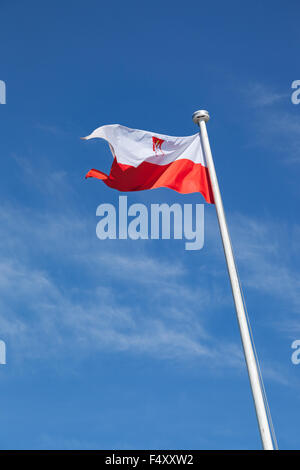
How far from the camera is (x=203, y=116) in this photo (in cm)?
1714

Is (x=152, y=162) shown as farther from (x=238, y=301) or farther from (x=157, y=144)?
(x=238, y=301)

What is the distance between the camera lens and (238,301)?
13.9 metres

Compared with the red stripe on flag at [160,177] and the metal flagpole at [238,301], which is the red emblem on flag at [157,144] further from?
the metal flagpole at [238,301]

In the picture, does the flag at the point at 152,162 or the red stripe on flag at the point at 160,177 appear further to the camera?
the flag at the point at 152,162

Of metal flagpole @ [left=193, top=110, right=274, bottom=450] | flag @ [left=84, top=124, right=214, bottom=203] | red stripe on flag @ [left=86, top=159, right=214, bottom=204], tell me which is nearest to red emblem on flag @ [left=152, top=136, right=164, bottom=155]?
flag @ [left=84, top=124, right=214, bottom=203]

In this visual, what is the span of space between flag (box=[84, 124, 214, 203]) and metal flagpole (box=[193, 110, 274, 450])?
0.77 metres

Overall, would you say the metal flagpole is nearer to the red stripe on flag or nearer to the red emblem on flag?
the red stripe on flag

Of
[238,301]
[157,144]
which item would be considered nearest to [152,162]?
[157,144]

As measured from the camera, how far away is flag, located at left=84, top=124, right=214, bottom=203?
56.4 ft

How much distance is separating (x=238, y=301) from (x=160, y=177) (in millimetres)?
5158

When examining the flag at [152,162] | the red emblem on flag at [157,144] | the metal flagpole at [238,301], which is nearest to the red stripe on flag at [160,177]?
the flag at [152,162]

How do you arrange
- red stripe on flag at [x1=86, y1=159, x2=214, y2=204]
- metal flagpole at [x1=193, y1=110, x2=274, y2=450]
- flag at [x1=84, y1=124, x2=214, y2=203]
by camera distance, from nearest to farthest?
metal flagpole at [x1=193, y1=110, x2=274, y2=450], red stripe on flag at [x1=86, y1=159, x2=214, y2=204], flag at [x1=84, y1=124, x2=214, y2=203]

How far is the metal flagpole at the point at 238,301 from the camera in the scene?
1234cm
